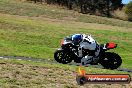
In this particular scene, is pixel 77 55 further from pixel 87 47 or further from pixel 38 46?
pixel 38 46

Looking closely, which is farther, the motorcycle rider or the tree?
the tree

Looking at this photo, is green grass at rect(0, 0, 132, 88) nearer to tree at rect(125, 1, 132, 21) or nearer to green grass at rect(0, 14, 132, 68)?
green grass at rect(0, 14, 132, 68)

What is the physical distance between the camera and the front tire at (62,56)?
16.9 meters

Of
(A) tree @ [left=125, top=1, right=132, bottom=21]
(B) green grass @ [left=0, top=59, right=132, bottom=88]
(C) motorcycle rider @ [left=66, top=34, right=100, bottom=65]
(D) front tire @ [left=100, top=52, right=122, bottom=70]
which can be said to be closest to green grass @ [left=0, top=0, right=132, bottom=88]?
(B) green grass @ [left=0, top=59, right=132, bottom=88]

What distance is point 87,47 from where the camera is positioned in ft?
53.3

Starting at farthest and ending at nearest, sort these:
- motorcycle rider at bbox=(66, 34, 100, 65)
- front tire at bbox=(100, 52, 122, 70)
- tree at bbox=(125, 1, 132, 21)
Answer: tree at bbox=(125, 1, 132, 21) < front tire at bbox=(100, 52, 122, 70) < motorcycle rider at bbox=(66, 34, 100, 65)

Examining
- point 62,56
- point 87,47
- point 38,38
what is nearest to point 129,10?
point 38,38

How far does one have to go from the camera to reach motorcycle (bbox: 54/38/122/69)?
54.1 ft

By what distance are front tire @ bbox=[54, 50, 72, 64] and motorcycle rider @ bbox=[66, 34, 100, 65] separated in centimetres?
66

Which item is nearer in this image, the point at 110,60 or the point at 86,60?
the point at 86,60

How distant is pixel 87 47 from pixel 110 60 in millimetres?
1438

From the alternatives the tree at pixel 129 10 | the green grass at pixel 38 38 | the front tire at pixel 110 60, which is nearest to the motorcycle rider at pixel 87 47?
the front tire at pixel 110 60

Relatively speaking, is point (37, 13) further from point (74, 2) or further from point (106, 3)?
point (106, 3)

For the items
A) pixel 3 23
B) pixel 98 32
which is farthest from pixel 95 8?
pixel 3 23
